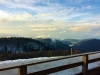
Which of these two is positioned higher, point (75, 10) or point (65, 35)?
point (75, 10)

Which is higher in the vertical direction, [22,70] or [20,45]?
[22,70]

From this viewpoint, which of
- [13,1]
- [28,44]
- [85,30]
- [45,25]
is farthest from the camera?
[28,44]

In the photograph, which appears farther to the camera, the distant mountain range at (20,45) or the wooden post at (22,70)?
the distant mountain range at (20,45)

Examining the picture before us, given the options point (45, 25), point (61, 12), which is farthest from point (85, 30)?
point (45, 25)

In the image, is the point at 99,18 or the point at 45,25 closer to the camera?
the point at 99,18

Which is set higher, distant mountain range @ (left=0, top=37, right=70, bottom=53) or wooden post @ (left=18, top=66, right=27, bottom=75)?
wooden post @ (left=18, top=66, right=27, bottom=75)

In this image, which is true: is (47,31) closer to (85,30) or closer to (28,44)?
(85,30)

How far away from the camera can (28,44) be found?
34.9 meters

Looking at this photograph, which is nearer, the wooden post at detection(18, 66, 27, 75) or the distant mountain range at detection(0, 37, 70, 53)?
the wooden post at detection(18, 66, 27, 75)

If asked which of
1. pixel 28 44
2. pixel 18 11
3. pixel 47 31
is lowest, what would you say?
pixel 28 44

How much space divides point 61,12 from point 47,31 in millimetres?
7290

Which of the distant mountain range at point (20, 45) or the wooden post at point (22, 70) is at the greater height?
the wooden post at point (22, 70)

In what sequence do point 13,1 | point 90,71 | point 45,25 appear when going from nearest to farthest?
point 90,71
point 13,1
point 45,25

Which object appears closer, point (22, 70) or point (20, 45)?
point (22, 70)
